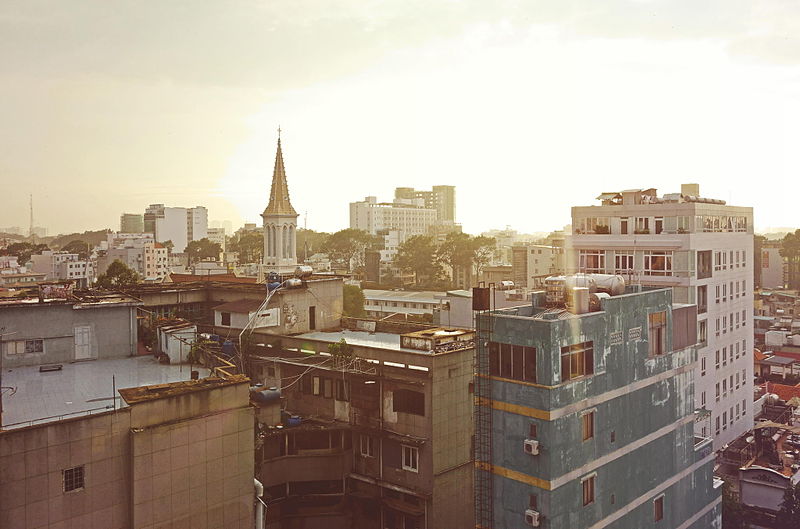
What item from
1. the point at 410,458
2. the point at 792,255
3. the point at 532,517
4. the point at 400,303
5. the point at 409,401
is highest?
the point at 792,255

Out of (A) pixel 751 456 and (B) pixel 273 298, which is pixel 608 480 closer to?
(B) pixel 273 298

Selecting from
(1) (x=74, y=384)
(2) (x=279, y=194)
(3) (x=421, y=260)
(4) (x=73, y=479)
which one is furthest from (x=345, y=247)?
(4) (x=73, y=479)

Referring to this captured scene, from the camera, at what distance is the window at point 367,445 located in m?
27.4

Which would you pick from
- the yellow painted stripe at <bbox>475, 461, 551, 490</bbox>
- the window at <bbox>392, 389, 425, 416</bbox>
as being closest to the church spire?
the window at <bbox>392, 389, 425, 416</bbox>

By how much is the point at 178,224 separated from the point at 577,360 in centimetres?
17610

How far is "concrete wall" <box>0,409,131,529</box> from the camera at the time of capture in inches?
615

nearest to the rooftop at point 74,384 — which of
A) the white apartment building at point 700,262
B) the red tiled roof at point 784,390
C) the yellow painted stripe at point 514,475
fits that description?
the yellow painted stripe at point 514,475

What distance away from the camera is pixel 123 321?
26.3 m

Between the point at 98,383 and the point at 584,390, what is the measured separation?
16053mm

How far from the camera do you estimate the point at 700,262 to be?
3878cm

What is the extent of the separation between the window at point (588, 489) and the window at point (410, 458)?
7880 mm

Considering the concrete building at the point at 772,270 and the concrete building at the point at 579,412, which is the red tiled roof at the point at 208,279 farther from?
the concrete building at the point at 772,270

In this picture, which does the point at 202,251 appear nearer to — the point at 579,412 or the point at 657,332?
the point at 657,332

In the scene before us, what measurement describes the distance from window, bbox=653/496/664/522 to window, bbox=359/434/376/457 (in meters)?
11.2
